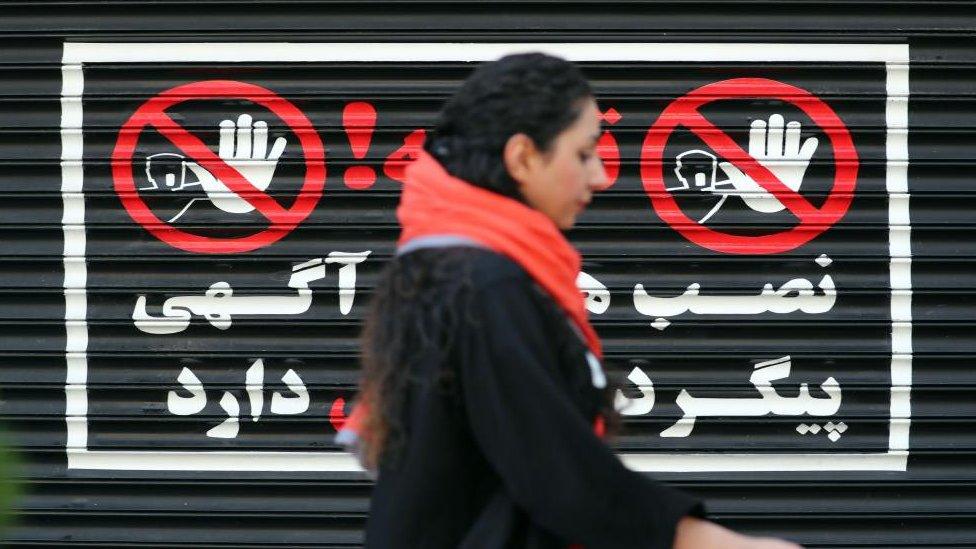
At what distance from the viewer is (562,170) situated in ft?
6.76

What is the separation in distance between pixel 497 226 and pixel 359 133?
239cm

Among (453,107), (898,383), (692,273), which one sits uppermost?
(453,107)

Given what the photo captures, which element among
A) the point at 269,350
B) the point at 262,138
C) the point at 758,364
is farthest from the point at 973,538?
the point at 262,138

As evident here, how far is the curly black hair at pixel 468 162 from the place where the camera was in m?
2.01

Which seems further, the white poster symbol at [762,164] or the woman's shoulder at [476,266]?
the white poster symbol at [762,164]

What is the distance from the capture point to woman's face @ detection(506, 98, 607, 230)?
2043 millimetres

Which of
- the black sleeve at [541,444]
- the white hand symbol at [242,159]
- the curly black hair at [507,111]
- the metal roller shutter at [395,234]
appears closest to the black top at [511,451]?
the black sleeve at [541,444]

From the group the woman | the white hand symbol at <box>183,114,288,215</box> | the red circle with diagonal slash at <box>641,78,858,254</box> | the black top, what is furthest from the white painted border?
the black top

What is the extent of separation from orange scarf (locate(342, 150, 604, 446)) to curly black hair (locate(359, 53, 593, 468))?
3 cm

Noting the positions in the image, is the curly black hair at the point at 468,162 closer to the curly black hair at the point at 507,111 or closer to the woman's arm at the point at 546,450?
the curly black hair at the point at 507,111

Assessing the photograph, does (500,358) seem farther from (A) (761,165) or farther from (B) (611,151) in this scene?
(A) (761,165)

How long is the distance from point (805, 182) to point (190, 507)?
92.9 inches

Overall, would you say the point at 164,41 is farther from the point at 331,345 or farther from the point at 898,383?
the point at 898,383

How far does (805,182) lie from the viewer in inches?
168
